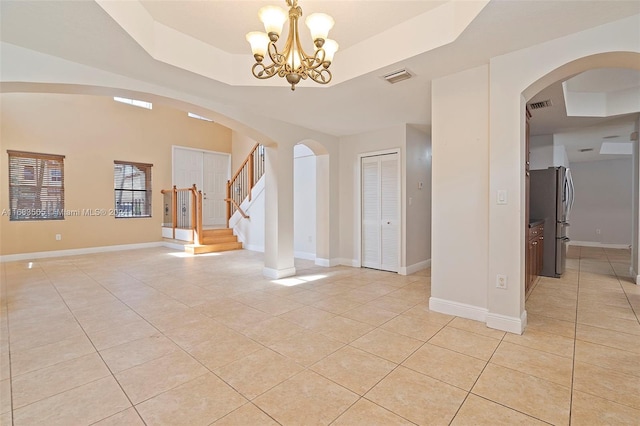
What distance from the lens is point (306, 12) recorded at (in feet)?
8.00

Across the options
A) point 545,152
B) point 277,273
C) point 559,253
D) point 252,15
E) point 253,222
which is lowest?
point 277,273

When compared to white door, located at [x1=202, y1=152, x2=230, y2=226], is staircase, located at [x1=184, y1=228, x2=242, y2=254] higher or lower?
lower

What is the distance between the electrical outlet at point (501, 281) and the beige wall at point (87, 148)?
27.7 feet

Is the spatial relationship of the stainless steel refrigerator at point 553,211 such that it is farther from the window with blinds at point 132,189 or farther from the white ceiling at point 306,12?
the window with blinds at point 132,189

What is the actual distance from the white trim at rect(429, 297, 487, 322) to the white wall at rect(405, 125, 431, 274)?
1.72 meters

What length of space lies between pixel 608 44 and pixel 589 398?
100 inches

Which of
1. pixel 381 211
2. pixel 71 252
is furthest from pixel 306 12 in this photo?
pixel 71 252

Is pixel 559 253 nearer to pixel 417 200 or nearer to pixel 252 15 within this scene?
pixel 417 200

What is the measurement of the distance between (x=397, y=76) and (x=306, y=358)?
2.82 metres

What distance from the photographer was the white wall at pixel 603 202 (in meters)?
7.69

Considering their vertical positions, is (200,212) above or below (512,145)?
below

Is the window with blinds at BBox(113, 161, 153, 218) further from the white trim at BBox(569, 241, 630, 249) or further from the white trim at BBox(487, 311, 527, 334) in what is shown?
the white trim at BBox(569, 241, 630, 249)

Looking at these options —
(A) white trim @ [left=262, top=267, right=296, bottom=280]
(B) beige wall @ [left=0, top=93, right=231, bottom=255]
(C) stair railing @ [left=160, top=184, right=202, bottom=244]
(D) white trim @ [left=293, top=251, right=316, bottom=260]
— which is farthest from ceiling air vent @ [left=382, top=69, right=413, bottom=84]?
(B) beige wall @ [left=0, top=93, right=231, bottom=255]

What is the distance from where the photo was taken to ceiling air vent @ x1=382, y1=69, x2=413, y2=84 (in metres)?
2.89
